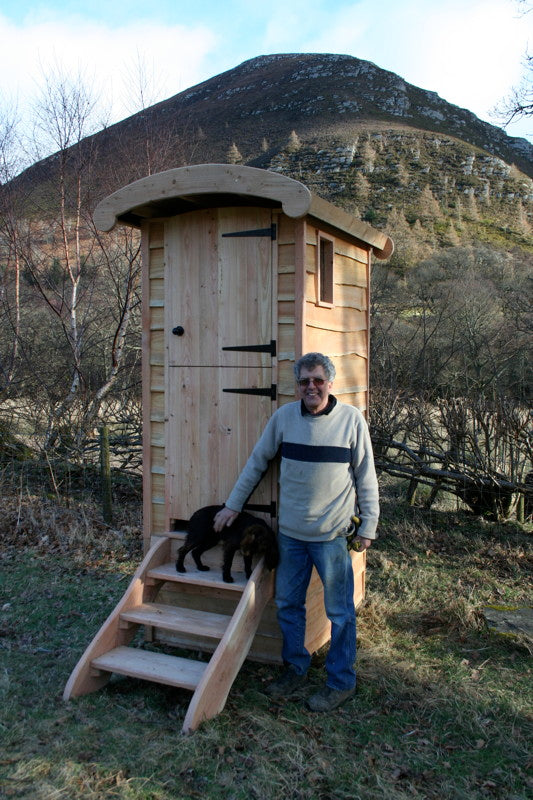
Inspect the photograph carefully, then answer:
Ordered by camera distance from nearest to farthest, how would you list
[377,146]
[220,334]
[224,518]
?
[224,518], [220,334], [377,146]

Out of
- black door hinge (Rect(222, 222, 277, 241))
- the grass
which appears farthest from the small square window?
the grass

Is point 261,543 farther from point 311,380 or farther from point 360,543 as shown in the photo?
point 311,380

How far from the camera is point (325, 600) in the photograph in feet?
12.5

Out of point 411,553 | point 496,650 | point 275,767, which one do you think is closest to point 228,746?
point 275,767

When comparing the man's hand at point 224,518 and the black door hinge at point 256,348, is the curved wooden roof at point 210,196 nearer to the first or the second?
the black door hinge at point 256,348

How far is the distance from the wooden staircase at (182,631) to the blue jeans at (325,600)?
19 centimetres

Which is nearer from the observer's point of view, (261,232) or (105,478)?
(261,232)

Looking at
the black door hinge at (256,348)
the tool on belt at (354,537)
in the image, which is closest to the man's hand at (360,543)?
the tool on belt at (354,537)

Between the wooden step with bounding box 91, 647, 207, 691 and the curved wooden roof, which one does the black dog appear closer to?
the wooden step with bounding box 91, 647, 207, 691

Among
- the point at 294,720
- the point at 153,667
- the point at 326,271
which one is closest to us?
the point at 294,720

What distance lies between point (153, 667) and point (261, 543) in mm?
1009

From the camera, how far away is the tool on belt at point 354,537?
3820 mm

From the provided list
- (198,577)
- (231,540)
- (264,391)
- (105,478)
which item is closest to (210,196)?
(264,391)

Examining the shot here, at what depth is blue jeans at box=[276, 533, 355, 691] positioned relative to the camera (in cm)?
376
